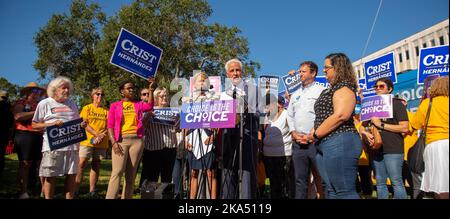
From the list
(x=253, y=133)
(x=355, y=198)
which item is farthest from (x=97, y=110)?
(x=355, y=198)

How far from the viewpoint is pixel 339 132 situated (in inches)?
122

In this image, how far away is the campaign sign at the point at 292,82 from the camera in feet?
21.8

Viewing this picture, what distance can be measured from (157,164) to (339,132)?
315cm

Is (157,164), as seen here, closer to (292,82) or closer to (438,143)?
(292,82)

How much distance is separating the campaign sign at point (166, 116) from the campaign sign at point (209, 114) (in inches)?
47.6

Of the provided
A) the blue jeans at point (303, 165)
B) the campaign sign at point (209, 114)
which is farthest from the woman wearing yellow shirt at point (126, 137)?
the blue jeans at point (303, 165)

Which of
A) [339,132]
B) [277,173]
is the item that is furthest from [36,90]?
[339,132]

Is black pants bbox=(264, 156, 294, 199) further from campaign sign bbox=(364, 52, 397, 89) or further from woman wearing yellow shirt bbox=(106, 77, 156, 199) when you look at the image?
campaign sign bbox=(364, 52, 397, 89)

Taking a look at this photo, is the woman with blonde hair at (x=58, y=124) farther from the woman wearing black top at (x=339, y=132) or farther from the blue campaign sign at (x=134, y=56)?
the woman wearing black top at (x=339, y=132)

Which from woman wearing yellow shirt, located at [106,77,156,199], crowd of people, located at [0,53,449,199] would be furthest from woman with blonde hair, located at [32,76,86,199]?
woman wearing yellow shirt, located at [106,77,156,199]

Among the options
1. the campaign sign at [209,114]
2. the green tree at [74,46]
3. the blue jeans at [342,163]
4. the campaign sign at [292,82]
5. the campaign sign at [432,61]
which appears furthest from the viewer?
the green tree at [74,46]

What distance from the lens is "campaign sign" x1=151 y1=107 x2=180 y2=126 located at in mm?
5254

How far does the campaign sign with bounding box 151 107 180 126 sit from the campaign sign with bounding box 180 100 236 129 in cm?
121
